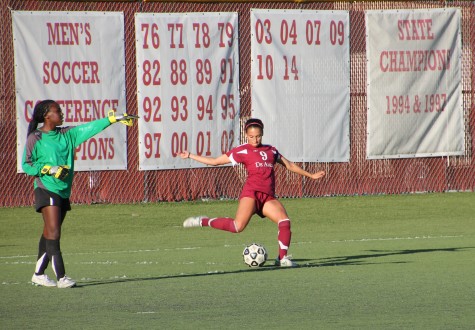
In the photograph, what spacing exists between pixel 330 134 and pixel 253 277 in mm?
9634

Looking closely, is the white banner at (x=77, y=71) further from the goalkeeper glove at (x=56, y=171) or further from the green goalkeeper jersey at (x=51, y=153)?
the goalkeeper glove at (x=56, y=171)

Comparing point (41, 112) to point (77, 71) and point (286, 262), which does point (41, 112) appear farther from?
point (77, 71)

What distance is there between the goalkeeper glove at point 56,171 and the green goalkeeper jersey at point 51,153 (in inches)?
4.1

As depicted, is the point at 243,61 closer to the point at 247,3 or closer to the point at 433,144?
the point at 247,3

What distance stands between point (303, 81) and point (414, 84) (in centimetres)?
224

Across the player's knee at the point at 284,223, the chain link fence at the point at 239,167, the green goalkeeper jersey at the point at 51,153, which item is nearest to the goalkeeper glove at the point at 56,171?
the green goalkeeper jersey at the point at 51,153

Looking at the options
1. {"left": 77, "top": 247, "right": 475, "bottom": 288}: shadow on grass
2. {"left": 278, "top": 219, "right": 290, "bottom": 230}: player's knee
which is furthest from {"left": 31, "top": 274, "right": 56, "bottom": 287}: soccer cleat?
{"left": 278, "top": 219, "right": 290, "bottom": 230}: player's knee

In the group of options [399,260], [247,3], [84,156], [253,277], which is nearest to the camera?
[253,277]

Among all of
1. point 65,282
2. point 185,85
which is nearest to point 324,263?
point 65,282

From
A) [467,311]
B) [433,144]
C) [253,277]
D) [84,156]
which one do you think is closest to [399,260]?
[253,277]

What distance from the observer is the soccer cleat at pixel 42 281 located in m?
11.3

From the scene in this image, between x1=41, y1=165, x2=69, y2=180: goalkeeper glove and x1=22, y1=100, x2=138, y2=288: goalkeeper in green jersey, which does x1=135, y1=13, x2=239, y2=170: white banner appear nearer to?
x1=22, y1=100, x2=138, y2=288: goalkeeper in green jersey

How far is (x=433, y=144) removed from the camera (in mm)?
21969

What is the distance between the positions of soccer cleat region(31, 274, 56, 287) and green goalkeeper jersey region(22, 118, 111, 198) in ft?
2.73
